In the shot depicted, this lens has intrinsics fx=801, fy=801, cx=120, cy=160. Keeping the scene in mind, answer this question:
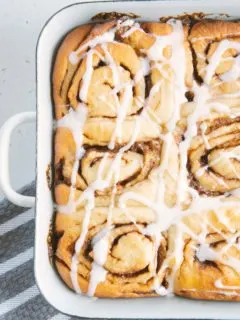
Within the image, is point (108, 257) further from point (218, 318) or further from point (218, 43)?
point (218, 43)

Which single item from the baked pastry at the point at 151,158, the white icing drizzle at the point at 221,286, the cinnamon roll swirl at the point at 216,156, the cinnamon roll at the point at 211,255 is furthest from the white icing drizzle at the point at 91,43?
the white icing drizzle at the point at 221,286

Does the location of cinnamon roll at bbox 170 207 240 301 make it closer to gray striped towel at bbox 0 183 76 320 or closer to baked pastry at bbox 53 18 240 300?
baked pastry at bbox 53 18 240 300

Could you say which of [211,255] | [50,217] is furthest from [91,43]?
[211,255]

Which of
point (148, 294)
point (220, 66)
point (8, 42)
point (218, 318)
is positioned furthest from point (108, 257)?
point (8, 42)

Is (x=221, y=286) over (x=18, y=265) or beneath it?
over

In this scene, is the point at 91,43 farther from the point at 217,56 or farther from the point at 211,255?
the point at 211,255

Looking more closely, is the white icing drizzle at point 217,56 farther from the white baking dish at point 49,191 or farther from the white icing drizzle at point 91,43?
the white icing drizzle at point 91,43
